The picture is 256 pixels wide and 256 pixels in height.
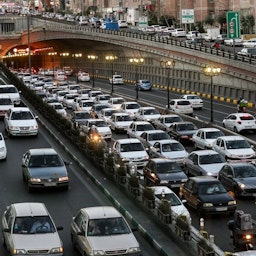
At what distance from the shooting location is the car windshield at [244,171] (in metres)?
28.8

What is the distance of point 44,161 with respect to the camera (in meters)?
28.5

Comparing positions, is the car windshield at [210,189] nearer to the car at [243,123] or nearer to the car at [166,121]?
the car at [166,121]

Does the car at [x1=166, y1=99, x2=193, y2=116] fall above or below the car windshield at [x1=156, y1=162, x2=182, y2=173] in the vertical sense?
above

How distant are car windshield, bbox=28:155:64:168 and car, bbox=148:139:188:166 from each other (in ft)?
24.2

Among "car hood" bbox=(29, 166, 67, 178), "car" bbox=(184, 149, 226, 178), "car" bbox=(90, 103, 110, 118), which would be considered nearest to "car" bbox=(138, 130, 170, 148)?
"car" bbox=(184, 149, 226, 178)

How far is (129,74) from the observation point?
107m

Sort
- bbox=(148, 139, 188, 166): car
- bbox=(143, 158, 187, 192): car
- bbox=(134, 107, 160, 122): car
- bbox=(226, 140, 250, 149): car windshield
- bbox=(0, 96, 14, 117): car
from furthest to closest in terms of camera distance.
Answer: bbox=(134, 107, 160, 122): car
bbox=(0, 96, 14, 117): car
bbox=(226, 140, 250, 149): car windshield
bbox=(148, 139, 188, 166): car
bbox=(143, 158, 187, 192): car

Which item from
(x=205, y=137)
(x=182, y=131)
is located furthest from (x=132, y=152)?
(x=182, y=131)

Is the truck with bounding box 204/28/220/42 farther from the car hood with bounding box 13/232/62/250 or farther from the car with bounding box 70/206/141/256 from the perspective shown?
the car hood with bounding box 13/232/62/250

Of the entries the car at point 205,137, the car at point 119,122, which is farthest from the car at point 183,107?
the car at point 205,137

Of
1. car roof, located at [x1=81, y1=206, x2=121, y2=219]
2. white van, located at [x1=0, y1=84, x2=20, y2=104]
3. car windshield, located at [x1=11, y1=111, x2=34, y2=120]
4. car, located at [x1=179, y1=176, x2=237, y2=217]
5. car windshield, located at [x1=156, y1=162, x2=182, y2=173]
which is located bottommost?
car, located at [x1=179, y1=176, x2=237, y2=217]

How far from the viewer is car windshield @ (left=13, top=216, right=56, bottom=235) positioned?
19.8 metres

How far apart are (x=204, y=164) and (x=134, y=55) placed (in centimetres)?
7080

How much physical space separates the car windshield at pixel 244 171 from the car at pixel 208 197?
239cm
